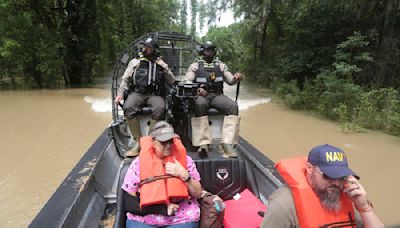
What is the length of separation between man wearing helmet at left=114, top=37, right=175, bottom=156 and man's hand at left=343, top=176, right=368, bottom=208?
2631 mm

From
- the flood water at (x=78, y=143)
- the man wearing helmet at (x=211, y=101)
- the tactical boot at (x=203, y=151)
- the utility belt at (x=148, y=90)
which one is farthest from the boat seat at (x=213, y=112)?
the flood water at (x=78, y=143)

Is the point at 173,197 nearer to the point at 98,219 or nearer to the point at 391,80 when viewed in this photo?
the point at 98,219

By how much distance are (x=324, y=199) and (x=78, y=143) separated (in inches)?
236

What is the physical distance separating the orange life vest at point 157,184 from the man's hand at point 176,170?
29 mm

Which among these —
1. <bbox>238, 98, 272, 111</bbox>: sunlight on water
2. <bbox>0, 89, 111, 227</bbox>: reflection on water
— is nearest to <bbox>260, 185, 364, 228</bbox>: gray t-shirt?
<bbox>0, 89, 111, 227</bbox>: reflection on water

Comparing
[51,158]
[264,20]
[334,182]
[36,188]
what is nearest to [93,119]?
[51,158]

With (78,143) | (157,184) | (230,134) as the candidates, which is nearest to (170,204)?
(157,184)

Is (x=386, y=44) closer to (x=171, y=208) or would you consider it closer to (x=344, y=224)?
(x=344, y=224)

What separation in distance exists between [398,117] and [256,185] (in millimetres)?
5468

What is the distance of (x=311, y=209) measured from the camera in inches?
64.3

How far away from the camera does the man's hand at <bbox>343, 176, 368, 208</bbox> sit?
162 centimetres

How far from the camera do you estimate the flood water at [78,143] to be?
4.55 m

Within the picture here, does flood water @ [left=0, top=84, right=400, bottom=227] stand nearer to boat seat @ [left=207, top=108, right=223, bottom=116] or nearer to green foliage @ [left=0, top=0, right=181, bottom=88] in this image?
boat seat @ [left=207, top=108, right=223, bottom=116]

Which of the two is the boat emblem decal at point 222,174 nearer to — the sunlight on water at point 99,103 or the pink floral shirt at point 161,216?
the pink floral shirt at point 161,216
